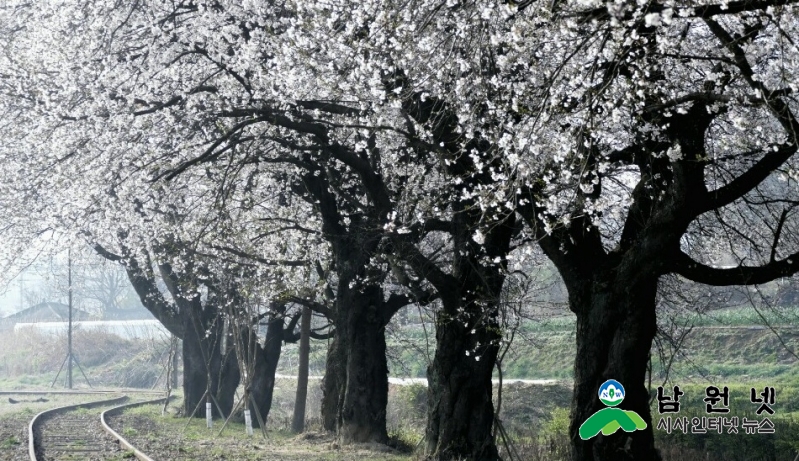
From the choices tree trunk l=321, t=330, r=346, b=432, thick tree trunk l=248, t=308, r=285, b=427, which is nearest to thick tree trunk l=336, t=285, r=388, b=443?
tree trunk l=321, t=330, r=346, b=432

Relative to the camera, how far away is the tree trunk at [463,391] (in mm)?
12898

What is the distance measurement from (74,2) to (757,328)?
28603 millimetres

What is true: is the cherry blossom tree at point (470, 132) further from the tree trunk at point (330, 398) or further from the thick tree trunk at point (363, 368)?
the tree trunk at point (330, 398)

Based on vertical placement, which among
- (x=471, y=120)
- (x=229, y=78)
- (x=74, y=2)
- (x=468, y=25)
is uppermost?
(x=74, y=2)

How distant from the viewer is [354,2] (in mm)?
11445

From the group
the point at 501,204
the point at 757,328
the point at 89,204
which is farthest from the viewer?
the point at 757,328

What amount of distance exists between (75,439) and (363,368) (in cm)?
758

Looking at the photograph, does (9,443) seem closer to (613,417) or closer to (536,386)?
(613,417)

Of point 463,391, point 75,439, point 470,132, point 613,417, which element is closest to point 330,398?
point 75,439

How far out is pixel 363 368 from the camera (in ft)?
55.7

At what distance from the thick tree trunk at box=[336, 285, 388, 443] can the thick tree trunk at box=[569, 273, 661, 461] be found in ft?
23.7

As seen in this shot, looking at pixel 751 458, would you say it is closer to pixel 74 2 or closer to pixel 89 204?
pixel 89 204

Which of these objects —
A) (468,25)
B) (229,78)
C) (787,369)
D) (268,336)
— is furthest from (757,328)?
(468,25)

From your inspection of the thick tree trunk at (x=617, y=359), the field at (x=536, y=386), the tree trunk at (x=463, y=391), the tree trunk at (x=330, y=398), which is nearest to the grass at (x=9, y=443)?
the field at (x=536, y=386)
